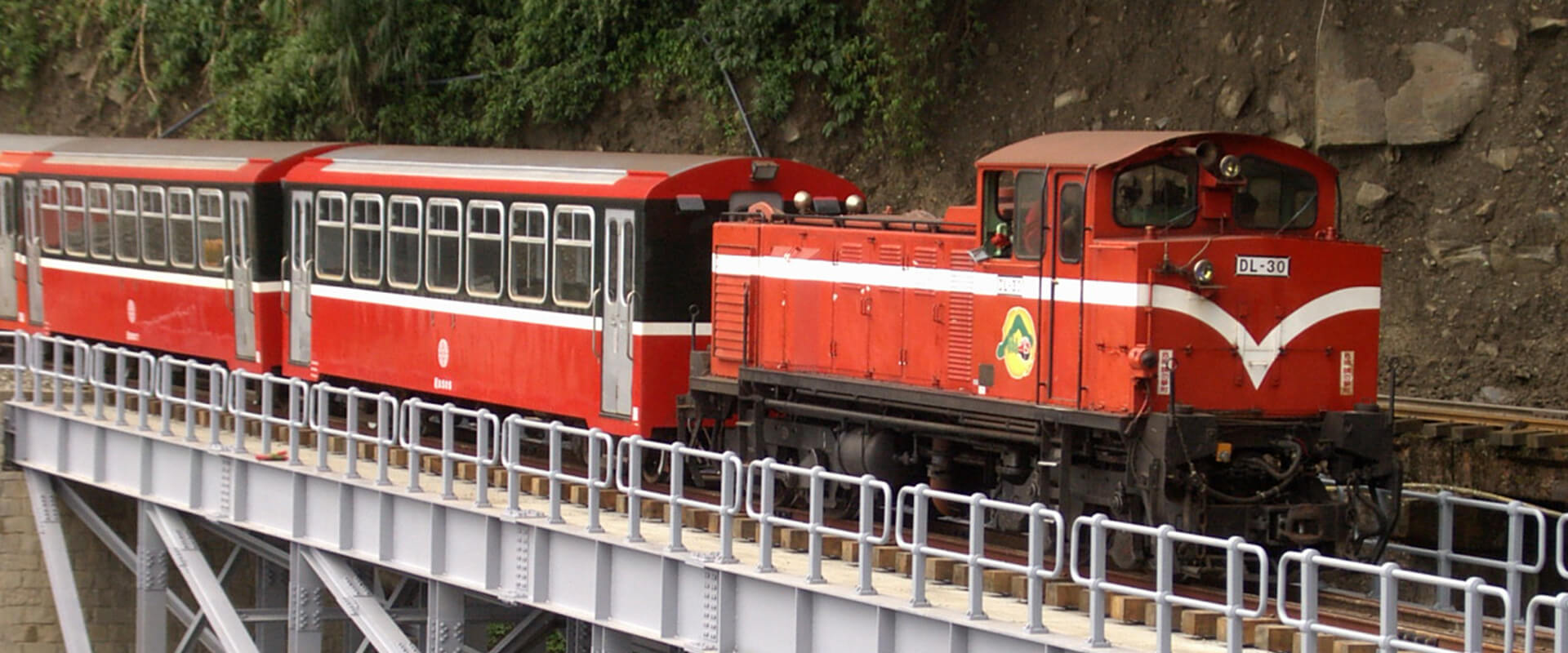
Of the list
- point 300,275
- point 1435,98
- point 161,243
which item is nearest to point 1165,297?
point 1435,98

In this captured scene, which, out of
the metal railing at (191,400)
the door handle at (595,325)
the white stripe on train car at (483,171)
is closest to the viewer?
the door handle at (595,325)

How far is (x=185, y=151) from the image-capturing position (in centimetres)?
2417

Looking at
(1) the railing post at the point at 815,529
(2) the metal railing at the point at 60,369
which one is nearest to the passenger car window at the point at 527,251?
(2) the metal railing at the point at 60,369

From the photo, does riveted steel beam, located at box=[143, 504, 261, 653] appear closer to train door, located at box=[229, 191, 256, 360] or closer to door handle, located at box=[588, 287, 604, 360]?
train door, located at box=[229, 191, 256, 360]

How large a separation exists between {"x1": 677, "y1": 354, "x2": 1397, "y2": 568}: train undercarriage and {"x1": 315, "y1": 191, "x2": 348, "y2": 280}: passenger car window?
25.6ft

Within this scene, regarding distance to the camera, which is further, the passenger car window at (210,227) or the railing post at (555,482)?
the passenger car window at (210,227)

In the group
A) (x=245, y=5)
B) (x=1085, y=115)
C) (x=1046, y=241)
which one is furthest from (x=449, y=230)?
(x=245, y=5)

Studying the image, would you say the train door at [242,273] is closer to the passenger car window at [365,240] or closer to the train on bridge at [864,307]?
the train on bridge at [864,307]

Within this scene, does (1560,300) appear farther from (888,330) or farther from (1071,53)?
(888,330)

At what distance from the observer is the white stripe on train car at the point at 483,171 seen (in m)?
17.5

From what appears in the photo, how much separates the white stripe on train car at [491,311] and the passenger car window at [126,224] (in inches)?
160

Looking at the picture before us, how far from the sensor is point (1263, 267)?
42.7ft

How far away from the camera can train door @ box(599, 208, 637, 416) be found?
1702cm

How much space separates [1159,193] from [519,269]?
7.18 metres
